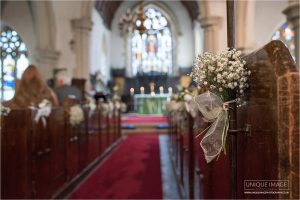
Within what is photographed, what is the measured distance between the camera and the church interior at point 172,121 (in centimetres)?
128

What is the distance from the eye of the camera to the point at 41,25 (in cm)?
967

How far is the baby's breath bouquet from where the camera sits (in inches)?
57.4

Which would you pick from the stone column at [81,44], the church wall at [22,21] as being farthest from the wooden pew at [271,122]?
the church wall at [22,21]

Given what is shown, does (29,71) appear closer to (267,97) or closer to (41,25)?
(267,97)

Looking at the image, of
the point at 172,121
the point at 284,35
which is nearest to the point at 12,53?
the point at 172,121

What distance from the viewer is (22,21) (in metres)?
12.3

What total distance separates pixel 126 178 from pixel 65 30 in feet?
21.1

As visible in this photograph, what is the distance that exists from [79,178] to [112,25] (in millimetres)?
15140

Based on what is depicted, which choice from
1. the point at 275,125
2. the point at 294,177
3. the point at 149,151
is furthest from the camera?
the point at 149,151

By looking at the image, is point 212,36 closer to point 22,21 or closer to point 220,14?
point 220,14

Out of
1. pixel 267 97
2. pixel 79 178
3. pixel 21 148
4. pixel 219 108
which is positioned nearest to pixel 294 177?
pixel 267 97

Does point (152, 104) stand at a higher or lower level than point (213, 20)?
lower

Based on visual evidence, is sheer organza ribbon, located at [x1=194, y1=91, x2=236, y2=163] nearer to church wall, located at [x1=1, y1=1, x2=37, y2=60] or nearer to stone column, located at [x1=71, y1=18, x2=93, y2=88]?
stone column, located at [x1=71, y1=18, x2=93, y2=88]

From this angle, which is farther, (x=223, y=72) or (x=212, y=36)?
(x=212, y=36)
